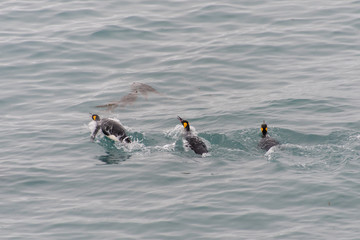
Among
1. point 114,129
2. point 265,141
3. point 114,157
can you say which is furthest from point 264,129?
point 114,129

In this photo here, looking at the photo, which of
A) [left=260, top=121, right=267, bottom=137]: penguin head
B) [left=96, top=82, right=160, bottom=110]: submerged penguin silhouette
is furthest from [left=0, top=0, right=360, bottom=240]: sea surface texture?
[left=260, top=121, right=267, bottom=137]: penguin head

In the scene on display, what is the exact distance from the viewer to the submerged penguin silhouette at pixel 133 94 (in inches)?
705

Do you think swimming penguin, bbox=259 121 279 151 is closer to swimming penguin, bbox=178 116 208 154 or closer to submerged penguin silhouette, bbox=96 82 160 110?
swimming penguin, bbox=178 116 208 154

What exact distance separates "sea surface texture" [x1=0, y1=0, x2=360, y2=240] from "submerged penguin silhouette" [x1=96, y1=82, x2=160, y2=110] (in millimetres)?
61

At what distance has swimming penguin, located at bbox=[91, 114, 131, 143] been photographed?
15367 millimetres

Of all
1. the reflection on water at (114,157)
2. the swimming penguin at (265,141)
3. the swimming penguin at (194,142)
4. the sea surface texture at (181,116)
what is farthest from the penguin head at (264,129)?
the reflection on water at (114,157)

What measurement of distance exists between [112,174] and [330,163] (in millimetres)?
4804

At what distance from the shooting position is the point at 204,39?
74.3 ft

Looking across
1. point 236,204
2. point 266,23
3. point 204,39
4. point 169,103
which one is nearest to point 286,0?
point 266,23

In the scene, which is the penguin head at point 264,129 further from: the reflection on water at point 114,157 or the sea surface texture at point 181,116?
the reflection on water at point 114,157

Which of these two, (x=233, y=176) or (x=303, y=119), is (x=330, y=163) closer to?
(x=233, y=176)

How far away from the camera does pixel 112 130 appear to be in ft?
51.3

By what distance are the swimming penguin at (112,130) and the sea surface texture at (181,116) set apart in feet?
0.70

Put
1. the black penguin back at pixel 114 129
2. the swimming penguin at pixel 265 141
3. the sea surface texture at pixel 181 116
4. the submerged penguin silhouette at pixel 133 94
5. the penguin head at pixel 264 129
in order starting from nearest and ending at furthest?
the sea surface texture at pixel 181 116 → the swimming penguin at pixel 265 141 → the penguin head at pixel 264 129 → the black penguin back at pixel 114 129 → the submerged penguin silhouette at pixel 133 94
